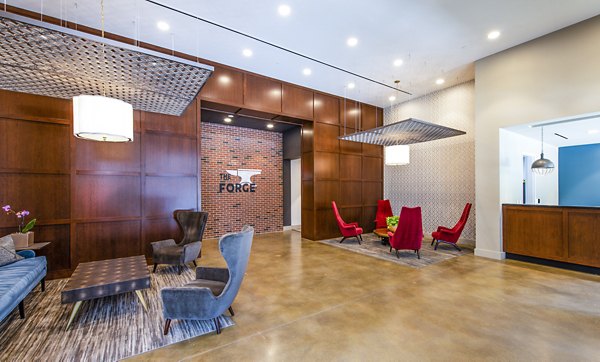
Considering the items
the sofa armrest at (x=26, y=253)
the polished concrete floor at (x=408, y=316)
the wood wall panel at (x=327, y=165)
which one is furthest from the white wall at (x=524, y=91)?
the sofa armrest at (x=26, y=253)

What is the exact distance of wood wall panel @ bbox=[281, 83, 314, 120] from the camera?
6680 millimetres

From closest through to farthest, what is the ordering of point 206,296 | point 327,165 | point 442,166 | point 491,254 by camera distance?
1. point 206,296
2. point 491,254
3. point 442,166
4. point 327,165

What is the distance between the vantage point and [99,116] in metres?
2.92

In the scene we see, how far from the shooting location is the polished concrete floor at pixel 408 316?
91.2 inches

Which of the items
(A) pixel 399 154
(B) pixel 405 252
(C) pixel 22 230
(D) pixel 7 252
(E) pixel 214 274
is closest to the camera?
(E) pixel 214 274

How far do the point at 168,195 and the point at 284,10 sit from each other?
395 centimetres

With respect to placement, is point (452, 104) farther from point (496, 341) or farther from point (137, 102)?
point (137, 102)

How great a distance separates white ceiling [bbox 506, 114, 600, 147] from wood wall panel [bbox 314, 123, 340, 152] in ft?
13.3

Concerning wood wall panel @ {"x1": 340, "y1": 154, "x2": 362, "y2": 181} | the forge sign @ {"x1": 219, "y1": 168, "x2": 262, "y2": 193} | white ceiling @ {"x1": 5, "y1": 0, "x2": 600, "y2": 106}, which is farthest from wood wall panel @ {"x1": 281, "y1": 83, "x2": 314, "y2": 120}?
the forge sign @ {"x1": 219, "y1": 168, "x2": 262, "y2": 193}

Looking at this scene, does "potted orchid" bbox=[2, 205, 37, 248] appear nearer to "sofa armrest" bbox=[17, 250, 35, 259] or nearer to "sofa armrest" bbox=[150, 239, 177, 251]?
"sofa armrest" bbox=[17, 250, 35, 259]

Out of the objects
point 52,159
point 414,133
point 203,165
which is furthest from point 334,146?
point 52,159

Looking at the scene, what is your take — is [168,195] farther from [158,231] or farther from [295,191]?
[295,191]

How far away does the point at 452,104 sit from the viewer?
6.90 m

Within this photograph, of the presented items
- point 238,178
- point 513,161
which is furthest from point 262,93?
point 513,161
